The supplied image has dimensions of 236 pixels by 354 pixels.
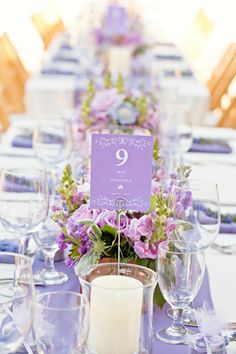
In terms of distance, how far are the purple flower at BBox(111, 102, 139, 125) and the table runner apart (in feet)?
2.75

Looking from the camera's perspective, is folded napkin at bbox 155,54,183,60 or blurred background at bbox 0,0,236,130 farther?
folded napkin at bbox 155,54,183,60

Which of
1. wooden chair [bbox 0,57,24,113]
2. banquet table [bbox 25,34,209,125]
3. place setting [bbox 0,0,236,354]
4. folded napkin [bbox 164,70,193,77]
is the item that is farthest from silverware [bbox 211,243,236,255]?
wooden chair [bbox 0,57,24,113]

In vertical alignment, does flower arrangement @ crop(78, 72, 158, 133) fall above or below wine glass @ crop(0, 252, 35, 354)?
above

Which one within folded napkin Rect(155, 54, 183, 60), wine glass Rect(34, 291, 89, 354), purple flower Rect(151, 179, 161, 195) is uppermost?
folded napkin Rect(155, 54, 183, 60)

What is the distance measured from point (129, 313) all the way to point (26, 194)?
1.33ft

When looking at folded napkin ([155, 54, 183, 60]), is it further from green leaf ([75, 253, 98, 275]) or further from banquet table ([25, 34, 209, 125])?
green leaf ([75, 253, 98, 275])

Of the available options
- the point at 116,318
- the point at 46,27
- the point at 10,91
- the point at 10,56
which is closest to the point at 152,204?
the point at 116,318

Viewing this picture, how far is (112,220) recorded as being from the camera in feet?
4.75

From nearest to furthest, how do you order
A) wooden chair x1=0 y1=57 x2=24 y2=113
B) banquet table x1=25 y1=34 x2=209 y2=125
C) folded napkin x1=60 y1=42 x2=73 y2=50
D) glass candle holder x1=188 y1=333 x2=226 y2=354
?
glass candle holder x1=188 y1=333 x2=226 y2=354 < banquet table x1=25 y1=34 x2=209 y2=125 < wooden chair x1=0 y1=57 x2=24 y2=113 < folded napkin x1=60 y1=42 x2=73 y2=50

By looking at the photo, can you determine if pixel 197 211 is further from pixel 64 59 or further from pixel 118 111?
pixel 64 59

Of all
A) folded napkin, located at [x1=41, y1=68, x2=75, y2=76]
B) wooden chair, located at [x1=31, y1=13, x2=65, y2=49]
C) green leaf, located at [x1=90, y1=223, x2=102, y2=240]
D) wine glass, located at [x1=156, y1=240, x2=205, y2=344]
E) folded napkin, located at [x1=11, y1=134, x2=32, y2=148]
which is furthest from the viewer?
wooden chair, located at [x1=31, y1=13, x2=65, y2=49]

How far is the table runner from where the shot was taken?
1.37 m

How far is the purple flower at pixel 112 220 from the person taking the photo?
4.75ft

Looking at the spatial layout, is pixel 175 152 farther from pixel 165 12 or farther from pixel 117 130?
pixel 165 12
